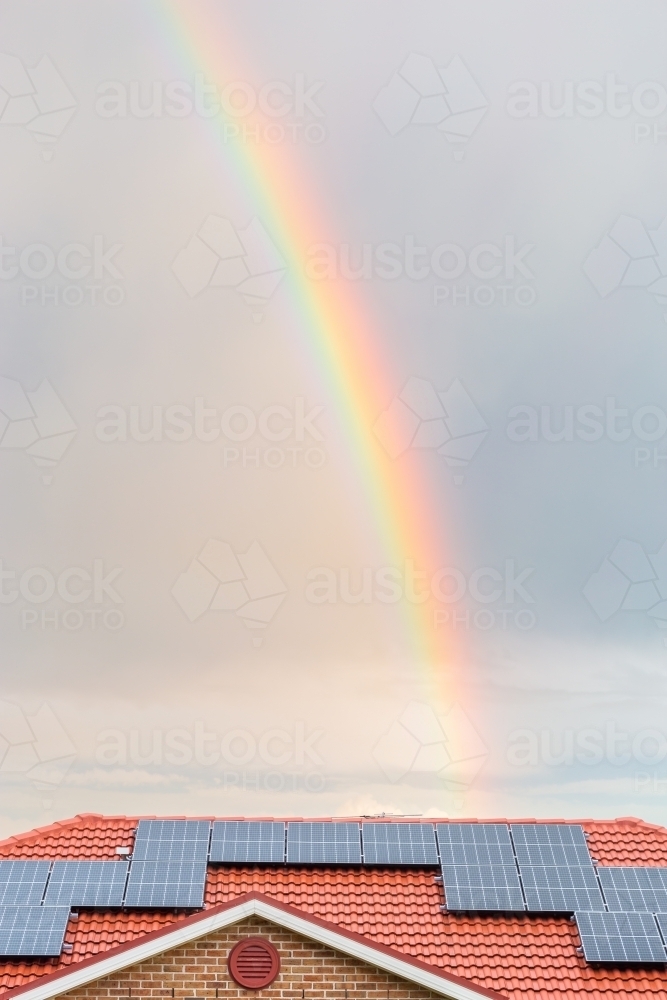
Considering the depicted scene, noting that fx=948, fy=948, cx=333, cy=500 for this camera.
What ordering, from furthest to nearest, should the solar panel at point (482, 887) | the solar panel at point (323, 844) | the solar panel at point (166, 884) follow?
the solar panel at point (323, 844) < the solar panel at point (482, 887) < the solar panel at point (166, 884)

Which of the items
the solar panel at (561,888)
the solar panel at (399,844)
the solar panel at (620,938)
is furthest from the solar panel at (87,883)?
the solar panel at (620,938)

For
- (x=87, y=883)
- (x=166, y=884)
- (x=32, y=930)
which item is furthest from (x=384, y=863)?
(x=32, y=930)

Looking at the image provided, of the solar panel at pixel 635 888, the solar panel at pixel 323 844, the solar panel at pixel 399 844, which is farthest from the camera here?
the solar panel at pixel 399 844

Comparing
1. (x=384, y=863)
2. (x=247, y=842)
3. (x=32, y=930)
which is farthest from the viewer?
(x=247, y=842)

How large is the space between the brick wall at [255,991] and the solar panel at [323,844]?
13.4 ft

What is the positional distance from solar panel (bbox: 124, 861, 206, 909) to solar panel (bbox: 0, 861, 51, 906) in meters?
1.82

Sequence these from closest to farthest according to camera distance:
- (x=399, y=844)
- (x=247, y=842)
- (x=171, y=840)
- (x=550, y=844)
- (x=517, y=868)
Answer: (x=517, y=868), (x=247, y=842), (x=399, y=844), (x=171, y=840), (x=550, y=844)

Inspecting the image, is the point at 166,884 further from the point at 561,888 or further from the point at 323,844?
the point at 561,888

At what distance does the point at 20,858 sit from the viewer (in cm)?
2125

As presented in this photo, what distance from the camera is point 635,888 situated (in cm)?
2034

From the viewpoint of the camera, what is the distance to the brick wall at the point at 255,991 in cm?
1633

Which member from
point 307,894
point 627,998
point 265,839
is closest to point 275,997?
point 307,894

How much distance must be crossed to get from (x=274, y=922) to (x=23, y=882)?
6516mm

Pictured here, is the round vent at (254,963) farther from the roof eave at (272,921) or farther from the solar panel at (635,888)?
the solar panel at (635,888)
